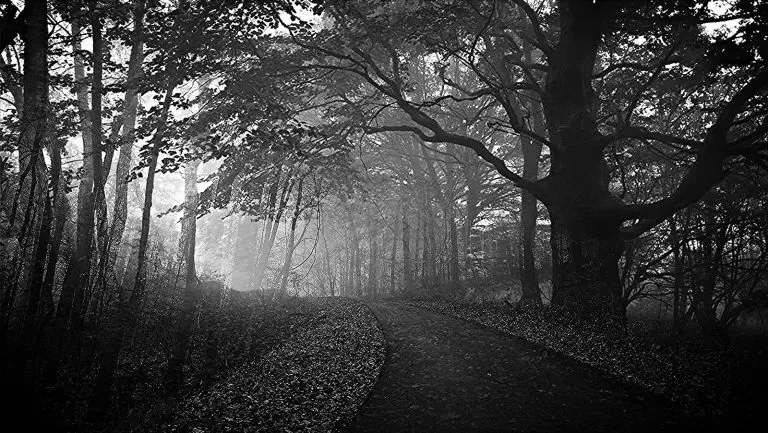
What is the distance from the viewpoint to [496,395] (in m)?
5.32

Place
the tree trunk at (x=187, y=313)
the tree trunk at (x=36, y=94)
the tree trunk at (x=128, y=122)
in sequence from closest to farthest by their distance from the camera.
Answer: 1. the tree trunk at (x=36, y=94)
2. the tree trunk at (x=187, y=313)
3. the tree trunk at (x=128, y=122)

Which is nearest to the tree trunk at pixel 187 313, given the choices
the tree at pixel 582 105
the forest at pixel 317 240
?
the forest at pixel 317 240

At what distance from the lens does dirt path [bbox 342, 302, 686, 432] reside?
14.6ft

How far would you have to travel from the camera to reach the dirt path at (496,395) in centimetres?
445

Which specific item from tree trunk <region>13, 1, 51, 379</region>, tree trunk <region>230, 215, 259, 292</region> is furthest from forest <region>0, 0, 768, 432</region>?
tree trunk <region>230, 215, 259, 292</region>

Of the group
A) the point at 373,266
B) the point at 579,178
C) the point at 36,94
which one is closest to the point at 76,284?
the point at 36,94

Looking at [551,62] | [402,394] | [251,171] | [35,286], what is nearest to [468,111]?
[551,62]

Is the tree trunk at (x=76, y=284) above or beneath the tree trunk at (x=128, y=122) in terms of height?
beneath

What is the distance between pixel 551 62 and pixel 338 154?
6.09 meters

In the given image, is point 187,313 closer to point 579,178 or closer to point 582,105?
point 579,178

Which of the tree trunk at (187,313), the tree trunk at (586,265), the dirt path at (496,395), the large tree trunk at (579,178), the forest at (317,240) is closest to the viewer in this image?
the dirt path at (496,395)

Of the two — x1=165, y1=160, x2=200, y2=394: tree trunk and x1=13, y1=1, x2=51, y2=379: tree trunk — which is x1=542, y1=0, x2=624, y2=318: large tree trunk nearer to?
x1=165, y1=160, x2=200, y2=394: tree trunk

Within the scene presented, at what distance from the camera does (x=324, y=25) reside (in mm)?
19188

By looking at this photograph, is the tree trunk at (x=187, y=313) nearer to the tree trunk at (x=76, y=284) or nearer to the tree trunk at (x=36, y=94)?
the tree trunk at (x=76, y=284)
